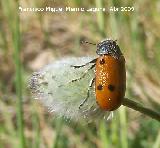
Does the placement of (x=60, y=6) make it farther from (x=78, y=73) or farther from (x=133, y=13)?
(x=78, y=73)

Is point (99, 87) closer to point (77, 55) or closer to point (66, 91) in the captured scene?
point (66, 91)

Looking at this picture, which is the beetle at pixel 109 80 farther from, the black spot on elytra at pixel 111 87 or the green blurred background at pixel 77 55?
the green blurred background at pixel 77 55

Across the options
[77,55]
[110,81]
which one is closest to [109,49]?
[110,81]

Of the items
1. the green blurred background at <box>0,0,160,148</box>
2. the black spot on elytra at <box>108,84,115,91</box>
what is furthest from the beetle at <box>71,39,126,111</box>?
the green blurred background at <box>0,0,160,148</box>

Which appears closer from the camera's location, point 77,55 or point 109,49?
point 109,49

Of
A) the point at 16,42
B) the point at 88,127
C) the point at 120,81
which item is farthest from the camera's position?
the point at 88,127

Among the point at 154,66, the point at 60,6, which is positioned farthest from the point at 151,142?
the point at 60,6

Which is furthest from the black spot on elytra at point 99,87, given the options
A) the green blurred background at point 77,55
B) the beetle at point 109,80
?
the green blurred background at point 77,55
